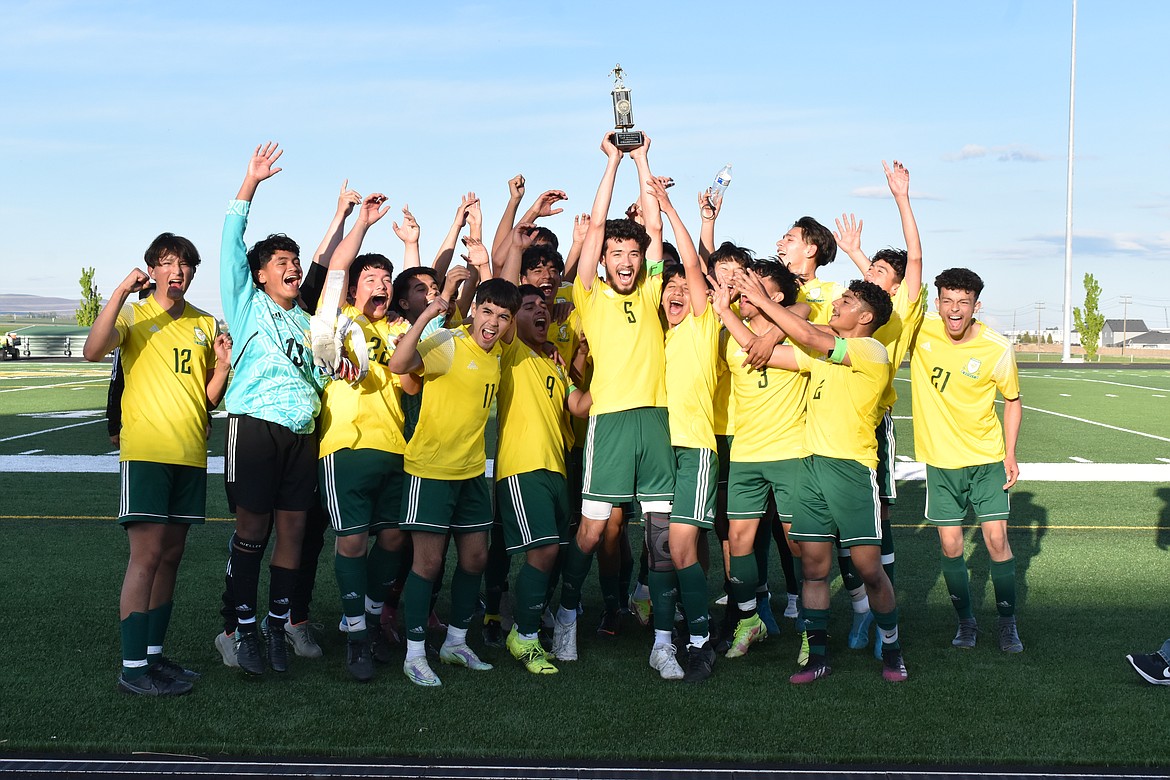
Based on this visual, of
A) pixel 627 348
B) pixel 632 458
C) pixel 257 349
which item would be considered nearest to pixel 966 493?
pixel 632 458

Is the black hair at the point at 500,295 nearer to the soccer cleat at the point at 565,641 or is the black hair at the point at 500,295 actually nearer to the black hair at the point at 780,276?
the black hair at the point at 780,276

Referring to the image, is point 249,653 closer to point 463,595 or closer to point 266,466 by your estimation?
point 266,466

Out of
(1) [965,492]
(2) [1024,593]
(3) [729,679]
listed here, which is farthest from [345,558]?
(2) [1024,593]

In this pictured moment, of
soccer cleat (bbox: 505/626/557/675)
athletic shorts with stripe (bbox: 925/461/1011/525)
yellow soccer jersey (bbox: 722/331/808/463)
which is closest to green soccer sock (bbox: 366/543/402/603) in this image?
soccer cleat (bbox: 505/626/557/675)

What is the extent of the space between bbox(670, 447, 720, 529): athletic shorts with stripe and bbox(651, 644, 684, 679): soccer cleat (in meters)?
0.62

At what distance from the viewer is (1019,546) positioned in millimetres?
8062

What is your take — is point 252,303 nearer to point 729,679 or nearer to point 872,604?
point 729,679

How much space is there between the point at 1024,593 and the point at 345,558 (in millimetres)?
4360

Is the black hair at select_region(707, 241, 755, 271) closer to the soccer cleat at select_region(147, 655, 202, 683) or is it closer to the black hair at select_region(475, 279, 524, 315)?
the black hair at select_region(475, 279, 524, 315)

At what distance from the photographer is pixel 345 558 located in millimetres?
5039

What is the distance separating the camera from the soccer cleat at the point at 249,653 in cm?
483

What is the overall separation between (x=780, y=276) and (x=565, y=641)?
218 centimetres

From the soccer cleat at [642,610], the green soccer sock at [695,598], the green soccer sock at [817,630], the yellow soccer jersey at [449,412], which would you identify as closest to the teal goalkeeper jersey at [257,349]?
the yellow soccer jersey at [449,412]

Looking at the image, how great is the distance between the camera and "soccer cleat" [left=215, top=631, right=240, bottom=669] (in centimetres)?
505
